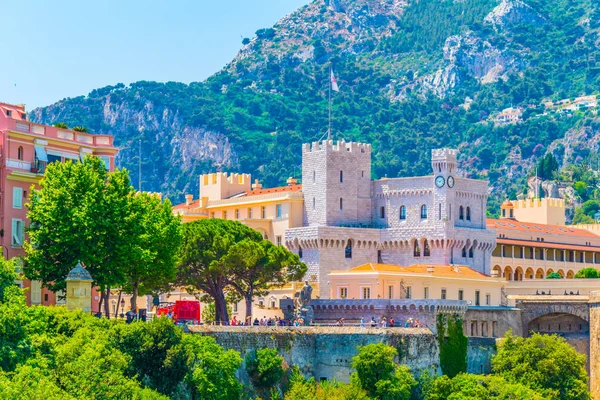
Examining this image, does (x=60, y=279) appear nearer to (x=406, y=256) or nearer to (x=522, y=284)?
(x=406, y=256)

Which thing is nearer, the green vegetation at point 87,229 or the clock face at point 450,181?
the green vegetation at point 87,229

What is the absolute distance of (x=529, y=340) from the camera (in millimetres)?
94125

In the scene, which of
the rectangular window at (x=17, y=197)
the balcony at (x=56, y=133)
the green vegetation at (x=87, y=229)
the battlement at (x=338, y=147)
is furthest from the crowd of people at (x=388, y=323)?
the rectangular window at (x=17, y=197)

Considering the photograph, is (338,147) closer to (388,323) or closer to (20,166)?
(388,323)

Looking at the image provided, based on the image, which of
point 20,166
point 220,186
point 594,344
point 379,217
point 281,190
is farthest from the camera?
point 220,186

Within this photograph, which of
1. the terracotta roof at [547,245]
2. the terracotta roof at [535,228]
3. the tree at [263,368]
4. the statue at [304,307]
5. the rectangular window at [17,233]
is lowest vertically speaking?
the tree at [263,368]

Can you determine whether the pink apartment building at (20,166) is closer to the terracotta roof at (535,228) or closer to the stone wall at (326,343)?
the stone wall at (326,343)

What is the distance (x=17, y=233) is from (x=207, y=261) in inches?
701

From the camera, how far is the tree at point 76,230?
255 ft

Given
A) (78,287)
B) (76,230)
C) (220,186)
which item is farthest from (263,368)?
(220,186)

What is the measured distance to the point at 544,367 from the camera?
301ft

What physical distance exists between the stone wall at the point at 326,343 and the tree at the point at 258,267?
10784 millimetres

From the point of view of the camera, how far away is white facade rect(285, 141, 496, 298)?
11075 centimetres

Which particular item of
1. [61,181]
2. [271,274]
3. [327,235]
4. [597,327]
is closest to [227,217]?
[327,235]
